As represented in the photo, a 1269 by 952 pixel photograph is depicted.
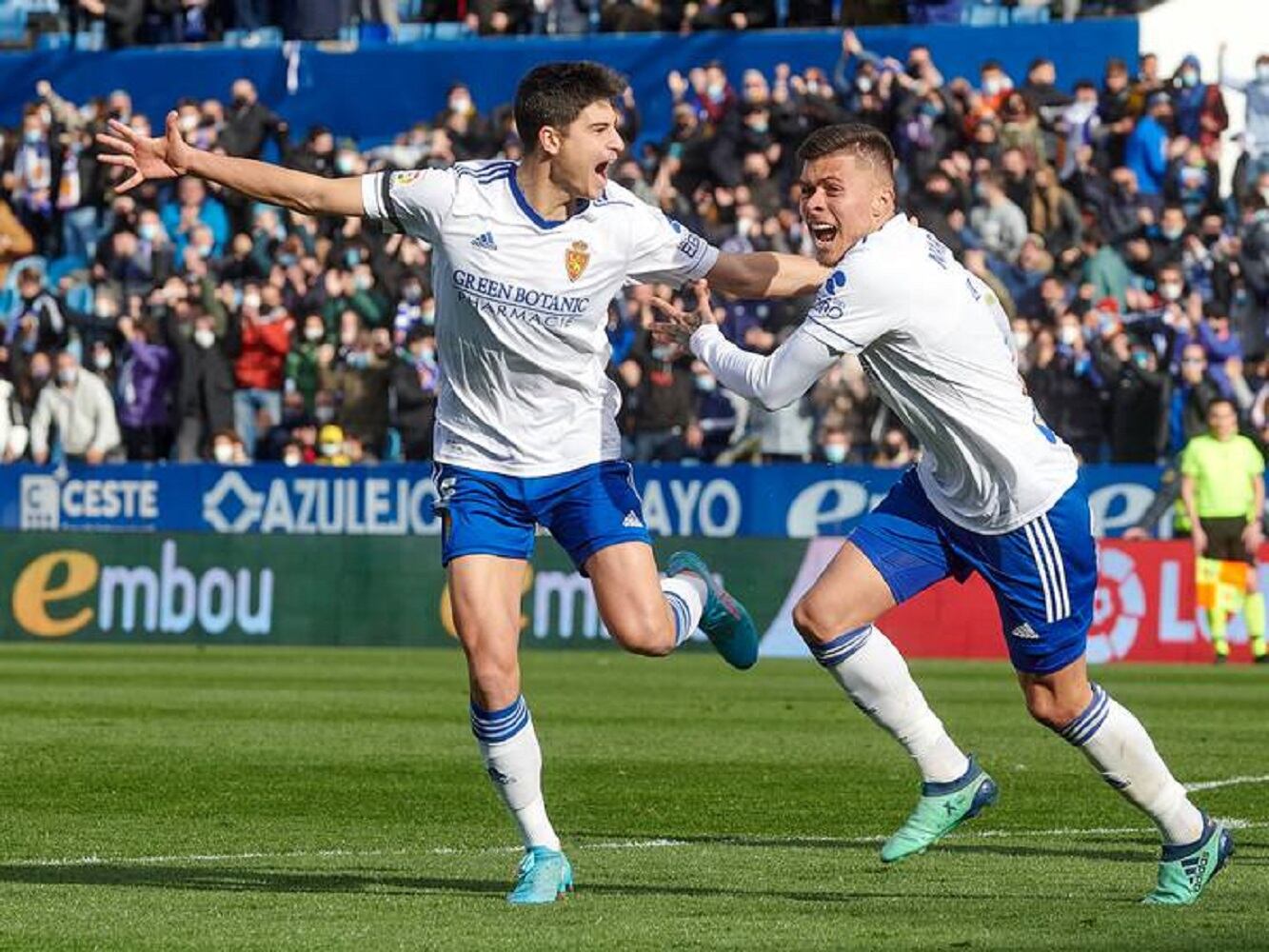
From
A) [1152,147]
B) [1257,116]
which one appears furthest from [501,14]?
[1257,116]

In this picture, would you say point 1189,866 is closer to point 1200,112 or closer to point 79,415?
point 1200,112

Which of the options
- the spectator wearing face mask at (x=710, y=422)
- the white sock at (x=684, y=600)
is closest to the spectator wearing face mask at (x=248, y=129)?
the spectator wearing face mask at (x=710, y=422)

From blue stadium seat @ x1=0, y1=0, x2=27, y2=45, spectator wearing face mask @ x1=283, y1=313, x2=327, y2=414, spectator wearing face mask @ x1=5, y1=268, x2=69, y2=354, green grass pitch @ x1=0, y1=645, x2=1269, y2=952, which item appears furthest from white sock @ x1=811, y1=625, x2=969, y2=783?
blue stadium seat @ x1=0, y1=0, x2=27, y2=45

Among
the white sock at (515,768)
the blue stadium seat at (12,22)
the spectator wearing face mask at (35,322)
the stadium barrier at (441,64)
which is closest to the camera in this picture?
the white sock at (515,768)

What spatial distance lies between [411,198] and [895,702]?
236 cm

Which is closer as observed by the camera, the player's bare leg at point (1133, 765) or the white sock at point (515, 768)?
the player's bare leg at point (1133, 765)

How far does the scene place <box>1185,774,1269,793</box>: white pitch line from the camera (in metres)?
13.7

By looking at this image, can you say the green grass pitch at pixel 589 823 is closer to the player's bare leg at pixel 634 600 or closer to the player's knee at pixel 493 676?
the player's knee at pixel 493 676

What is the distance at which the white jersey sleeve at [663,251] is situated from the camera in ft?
31.7

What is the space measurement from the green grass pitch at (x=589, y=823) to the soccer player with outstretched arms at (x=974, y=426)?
1.65 feet

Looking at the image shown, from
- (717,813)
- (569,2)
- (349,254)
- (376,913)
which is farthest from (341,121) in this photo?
(376,913)

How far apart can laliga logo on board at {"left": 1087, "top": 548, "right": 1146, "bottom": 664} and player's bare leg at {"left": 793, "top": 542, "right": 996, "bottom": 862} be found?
16.3m

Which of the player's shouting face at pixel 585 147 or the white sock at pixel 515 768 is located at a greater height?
the player's shouting face at pixel 585 147

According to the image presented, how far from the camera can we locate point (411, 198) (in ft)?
31.0
